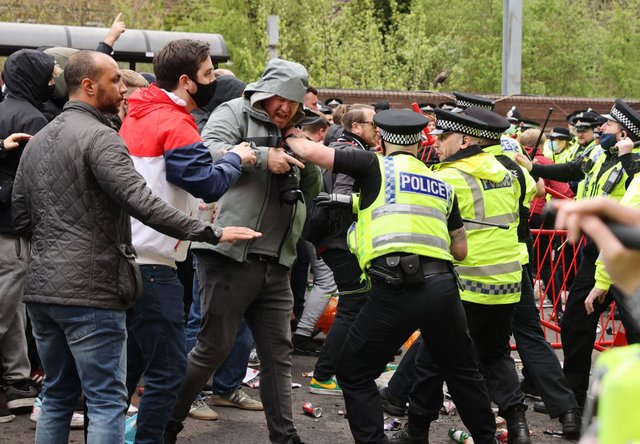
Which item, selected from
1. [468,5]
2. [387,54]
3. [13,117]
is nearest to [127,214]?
[13,117]

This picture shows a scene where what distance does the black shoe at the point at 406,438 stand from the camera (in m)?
5.77

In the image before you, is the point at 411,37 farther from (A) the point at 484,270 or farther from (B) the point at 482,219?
(A) the point at 484,270

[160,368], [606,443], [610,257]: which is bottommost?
[160,368]

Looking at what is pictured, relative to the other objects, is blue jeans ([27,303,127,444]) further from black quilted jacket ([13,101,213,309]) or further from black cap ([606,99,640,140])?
A: black cap ([606,99,640,140])

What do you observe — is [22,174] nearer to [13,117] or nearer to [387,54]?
[13,117]

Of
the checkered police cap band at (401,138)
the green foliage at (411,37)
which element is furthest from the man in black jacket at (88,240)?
the green foliage at (411,37)

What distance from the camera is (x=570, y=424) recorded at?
6.37 meters

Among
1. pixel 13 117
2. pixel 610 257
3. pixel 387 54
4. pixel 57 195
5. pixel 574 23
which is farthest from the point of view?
pixel 574 23

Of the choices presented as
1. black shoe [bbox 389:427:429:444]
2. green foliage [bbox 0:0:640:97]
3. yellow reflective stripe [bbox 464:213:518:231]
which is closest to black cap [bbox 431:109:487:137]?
yellow reflective stripe [bbox 464:213:518:231]

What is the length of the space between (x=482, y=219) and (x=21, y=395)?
9.91ft

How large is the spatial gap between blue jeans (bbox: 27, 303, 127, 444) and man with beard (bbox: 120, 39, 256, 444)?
1.22ft

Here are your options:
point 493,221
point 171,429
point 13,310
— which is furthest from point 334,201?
point 13,310

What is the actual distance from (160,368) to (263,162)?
1134 millimetres

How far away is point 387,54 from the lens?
2423 cm
